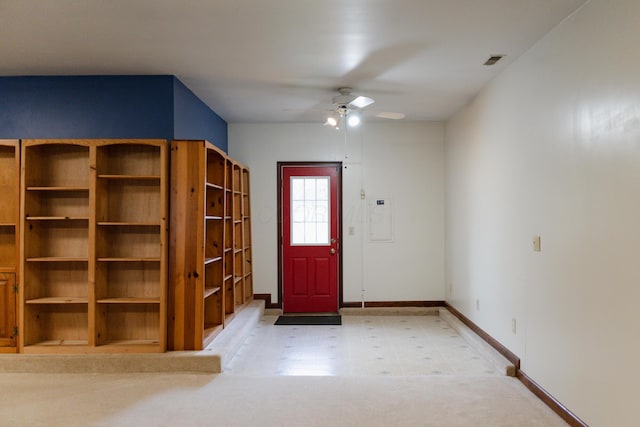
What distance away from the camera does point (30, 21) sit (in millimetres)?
2928

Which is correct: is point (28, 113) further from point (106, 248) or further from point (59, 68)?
point (106, 248)

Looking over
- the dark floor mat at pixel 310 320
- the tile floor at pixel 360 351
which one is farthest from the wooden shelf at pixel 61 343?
the dark floor mat at pixel 310 320

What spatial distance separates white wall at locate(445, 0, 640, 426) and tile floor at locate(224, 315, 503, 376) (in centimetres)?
55

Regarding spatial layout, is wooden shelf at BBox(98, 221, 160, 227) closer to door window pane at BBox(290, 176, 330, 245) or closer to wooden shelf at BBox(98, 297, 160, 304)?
wooden shelf at BBox(98, 297, 160, 304)

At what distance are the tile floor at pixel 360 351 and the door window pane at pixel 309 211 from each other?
51.5 inches

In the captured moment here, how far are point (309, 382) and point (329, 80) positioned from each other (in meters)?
2.88

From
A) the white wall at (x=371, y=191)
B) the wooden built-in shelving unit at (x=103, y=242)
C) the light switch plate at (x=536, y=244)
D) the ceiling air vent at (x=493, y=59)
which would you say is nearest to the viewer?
the light switch plate at (x=536, y=244)

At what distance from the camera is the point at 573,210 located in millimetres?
2785

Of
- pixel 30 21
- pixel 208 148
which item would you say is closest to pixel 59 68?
pixel 30 21

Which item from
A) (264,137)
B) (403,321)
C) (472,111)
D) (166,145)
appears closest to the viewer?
(166,145)

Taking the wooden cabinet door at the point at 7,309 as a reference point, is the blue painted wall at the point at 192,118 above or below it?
above

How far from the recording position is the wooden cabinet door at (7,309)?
372 centimetres

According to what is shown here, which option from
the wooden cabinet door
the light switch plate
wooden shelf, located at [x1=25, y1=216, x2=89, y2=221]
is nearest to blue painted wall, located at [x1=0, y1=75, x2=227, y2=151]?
wooden shelf, located at [x1=25, y1=216, x2=89, y2=221]

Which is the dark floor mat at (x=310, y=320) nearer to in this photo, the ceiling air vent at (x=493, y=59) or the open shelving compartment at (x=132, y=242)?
the open shelving compartment at (x=132, y=242)
